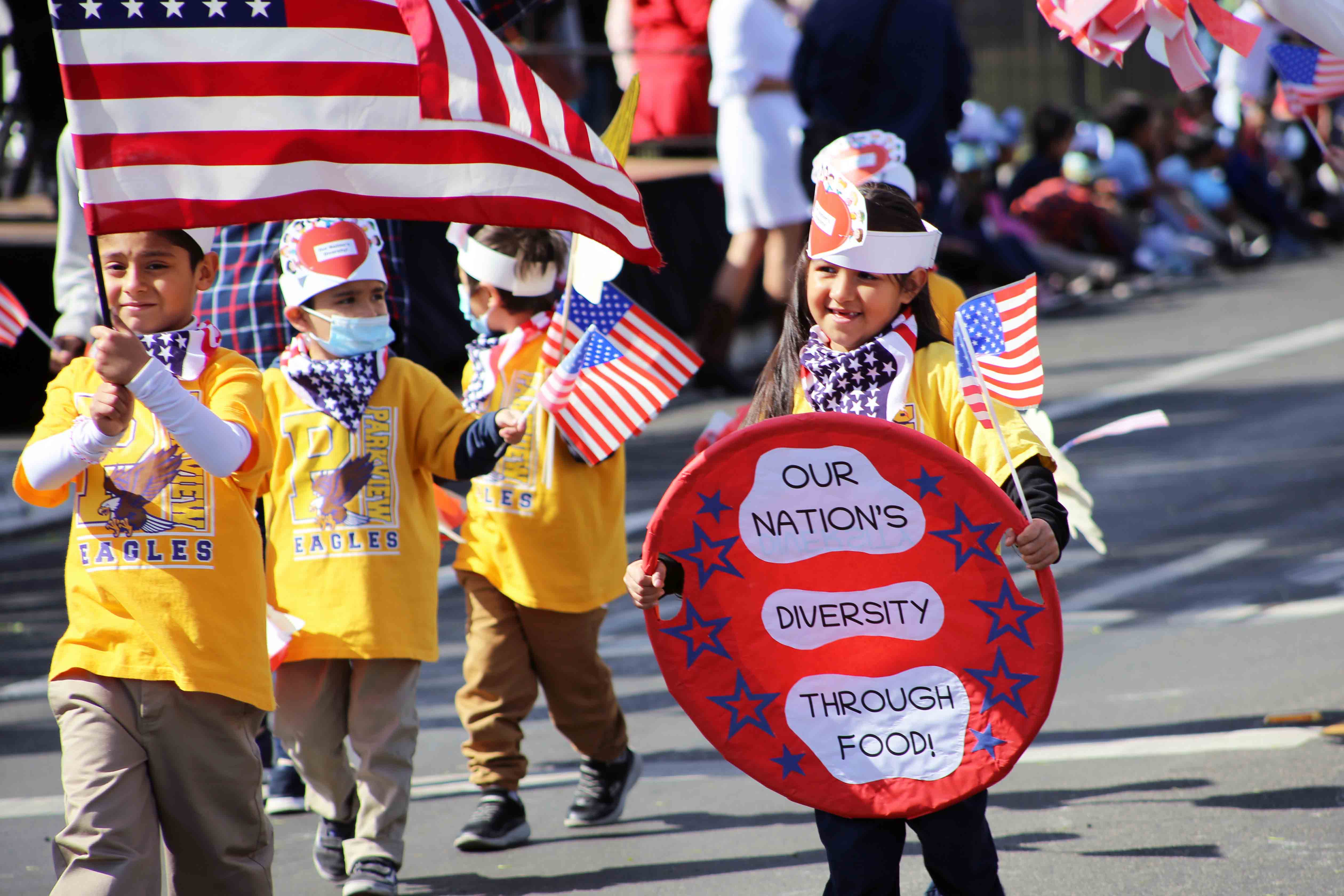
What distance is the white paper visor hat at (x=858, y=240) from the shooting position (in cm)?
340

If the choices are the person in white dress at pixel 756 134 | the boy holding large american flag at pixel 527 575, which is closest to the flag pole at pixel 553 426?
the boy holding large american flag at pixel 527 575

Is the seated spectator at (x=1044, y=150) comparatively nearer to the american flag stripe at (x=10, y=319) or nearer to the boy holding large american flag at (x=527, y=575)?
the boy holding large american flag at (x=527, y=575)

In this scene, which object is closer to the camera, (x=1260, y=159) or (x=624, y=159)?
(x=624, y=159)

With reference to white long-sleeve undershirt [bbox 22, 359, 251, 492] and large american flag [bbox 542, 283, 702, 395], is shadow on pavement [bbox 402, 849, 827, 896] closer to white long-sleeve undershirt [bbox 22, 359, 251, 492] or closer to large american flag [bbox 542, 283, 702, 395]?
large american flag [bbox 542, 283, 702, 395]

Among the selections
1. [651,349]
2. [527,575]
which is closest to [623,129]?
[651,349]

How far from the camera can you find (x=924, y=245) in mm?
3471

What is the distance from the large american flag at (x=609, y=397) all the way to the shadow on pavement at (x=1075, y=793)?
146 cm

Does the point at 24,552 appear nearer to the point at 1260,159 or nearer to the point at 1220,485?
the point at 1220,485

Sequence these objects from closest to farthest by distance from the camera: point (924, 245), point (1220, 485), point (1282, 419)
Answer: point (924, 245)
point (1220, 485)
point (1282, 419)

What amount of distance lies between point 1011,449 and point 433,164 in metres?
1.37

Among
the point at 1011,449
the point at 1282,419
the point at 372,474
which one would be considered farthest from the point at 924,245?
the point at 1282,419

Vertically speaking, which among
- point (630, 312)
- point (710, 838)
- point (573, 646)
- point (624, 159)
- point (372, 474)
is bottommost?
point (710, 838)

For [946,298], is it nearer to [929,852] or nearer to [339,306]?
[339,306]

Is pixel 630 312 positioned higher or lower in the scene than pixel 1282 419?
higher
